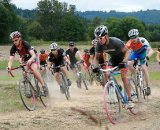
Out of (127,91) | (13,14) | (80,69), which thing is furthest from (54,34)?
(127,91)

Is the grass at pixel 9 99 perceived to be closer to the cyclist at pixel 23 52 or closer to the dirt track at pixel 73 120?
the dirt track at pixel 73 120

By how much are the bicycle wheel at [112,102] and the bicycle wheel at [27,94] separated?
3.37 m

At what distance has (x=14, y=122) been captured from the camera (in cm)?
1085

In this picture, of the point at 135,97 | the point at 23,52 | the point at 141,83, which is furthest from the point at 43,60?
the point at 135,97

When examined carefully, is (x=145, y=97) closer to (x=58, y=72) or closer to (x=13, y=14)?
(x=58, y=72)

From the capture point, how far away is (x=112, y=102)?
35.9ft

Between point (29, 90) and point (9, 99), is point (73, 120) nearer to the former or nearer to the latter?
point (29, 90)

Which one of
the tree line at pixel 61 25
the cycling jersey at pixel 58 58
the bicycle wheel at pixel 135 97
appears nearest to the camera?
the bicycle wheel at pixel 135 97

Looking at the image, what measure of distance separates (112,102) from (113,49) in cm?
140

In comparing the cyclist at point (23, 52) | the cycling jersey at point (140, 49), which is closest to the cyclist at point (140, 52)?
the cycling jersey at point (140, 49)

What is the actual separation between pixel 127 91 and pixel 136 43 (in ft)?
11.8

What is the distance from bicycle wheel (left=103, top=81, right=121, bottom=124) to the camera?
10.7 meters

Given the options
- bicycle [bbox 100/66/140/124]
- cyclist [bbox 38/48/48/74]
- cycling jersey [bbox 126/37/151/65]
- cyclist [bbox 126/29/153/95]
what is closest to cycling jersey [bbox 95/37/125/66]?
bicycle [bbox 100/66/140/124]

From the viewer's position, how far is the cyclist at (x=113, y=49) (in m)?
11.1
